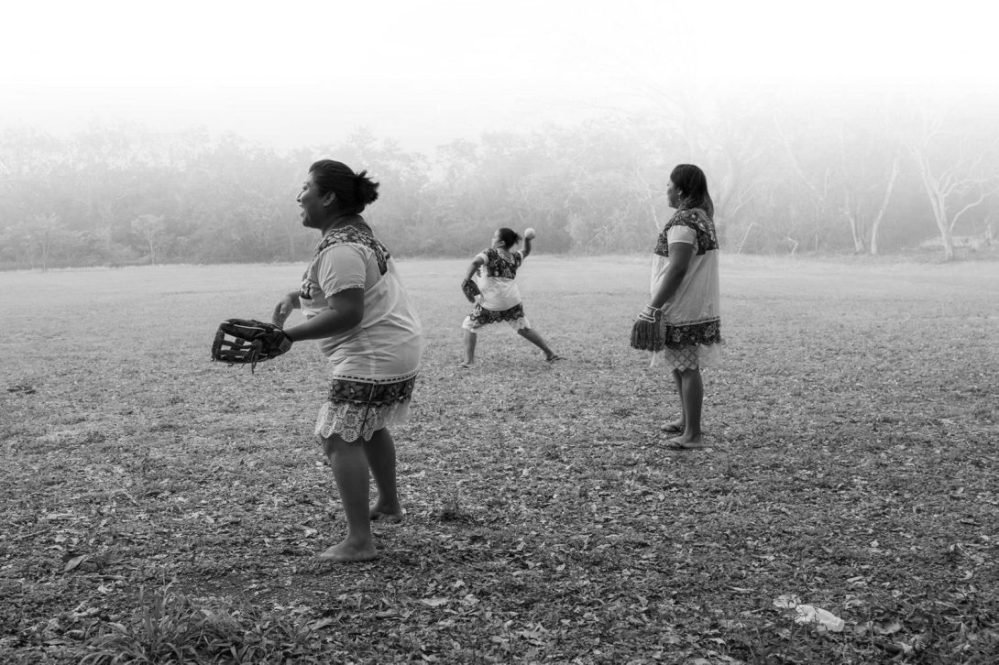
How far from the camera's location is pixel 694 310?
588 cm

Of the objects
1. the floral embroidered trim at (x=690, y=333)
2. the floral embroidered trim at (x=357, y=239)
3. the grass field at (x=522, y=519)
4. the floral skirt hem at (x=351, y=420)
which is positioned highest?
the floral embroidered trim at (x=357, y=239)

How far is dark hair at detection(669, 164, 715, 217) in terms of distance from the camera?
18.5ft

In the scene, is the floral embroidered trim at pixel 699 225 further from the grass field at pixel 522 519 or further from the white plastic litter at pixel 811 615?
the white plastic litter at pixel 811 615

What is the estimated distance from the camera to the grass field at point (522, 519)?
325cm

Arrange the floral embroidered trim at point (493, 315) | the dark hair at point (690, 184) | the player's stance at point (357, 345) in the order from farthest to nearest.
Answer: the floral embroidered trim at point (493, 315) < the dark hair at point (690, 184) < the player's stance at point (357, 345)

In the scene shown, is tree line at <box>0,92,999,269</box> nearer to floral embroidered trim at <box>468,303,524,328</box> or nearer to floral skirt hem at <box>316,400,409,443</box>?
floral embroidered trim at <box>468,303,524,328</box>

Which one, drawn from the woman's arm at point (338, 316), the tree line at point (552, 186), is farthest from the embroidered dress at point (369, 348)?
the tree line at point (552, 186)

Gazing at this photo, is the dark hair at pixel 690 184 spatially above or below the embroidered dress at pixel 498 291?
above

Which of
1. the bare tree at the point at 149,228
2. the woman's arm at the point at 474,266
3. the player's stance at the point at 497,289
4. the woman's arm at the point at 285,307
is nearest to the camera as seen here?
the woman's arm at the point at 285,307

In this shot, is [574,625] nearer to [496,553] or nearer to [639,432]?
[496,553]

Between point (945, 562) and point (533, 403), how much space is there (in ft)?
14.0

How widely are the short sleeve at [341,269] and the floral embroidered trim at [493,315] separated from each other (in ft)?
20.7

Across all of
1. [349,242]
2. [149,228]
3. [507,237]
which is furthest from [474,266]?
[149,228]

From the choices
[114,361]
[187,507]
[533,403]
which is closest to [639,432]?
[533,403]
